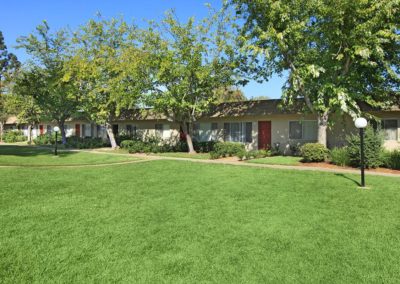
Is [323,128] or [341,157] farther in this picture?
[323,128]

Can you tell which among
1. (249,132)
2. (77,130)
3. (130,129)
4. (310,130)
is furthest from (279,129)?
(77,130)

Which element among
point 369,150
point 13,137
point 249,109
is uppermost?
point 249,109

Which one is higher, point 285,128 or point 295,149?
point 285,128

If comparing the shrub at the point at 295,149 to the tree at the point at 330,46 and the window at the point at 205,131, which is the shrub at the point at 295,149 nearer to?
the tree at the point at 330,46

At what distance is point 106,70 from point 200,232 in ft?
74.0

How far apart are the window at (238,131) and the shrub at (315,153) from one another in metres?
7.62

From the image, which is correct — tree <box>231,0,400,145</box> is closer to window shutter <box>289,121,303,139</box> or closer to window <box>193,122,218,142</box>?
window shutter <box>289,121,303,139</box>

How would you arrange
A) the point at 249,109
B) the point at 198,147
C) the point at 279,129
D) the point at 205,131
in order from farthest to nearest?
the point at 205,131, the point at 198,147, the point at 249,109, the point at 279,129

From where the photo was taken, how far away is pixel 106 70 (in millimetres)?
26953

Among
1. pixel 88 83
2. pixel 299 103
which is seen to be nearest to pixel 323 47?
pixel 299 103

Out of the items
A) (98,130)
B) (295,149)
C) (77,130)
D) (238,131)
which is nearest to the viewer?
(295,149)

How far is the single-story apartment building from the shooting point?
19.5 metres

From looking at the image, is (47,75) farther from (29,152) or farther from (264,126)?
(264,126)

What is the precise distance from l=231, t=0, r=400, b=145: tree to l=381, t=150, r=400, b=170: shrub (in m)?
2.55
